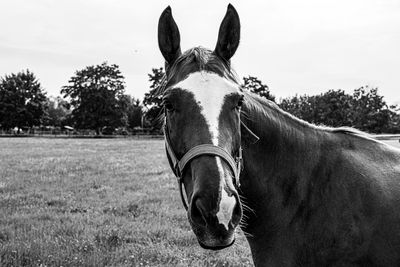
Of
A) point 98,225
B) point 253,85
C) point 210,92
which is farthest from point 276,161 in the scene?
point 253,85

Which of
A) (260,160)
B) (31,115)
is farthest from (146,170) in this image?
(31,115)

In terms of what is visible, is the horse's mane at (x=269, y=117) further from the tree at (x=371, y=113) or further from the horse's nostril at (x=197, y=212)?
the tree at (x=371, y=113)

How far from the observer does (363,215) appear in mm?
2982

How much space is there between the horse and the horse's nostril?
197 mm

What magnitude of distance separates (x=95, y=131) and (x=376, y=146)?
3295 inches

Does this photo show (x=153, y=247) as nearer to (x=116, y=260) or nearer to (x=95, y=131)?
(x=116, y=260)

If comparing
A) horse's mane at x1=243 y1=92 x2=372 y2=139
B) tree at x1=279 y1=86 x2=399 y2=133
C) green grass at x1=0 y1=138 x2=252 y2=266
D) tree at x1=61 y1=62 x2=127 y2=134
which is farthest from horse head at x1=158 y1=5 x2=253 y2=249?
tree at x1=61 y1=62 x2=127 y2=134

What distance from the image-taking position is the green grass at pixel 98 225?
5699mm

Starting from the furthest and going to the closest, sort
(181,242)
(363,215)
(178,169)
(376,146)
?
1. (181,242)
2. (376,146)
3. (363,215)
4. (178,169)

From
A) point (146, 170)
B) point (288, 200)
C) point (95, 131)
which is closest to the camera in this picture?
point (288, 200)

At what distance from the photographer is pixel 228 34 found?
311 centimetres

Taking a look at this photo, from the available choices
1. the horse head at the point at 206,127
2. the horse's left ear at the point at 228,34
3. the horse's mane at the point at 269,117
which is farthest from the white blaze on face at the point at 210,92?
the horse's mane at the point at 269,117

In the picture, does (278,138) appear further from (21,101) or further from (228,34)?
(21,101)

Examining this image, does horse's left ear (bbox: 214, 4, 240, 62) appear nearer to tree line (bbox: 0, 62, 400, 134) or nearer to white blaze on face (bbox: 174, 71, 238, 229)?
white blaze on face (bbox: 174, 71, 238, 229)
